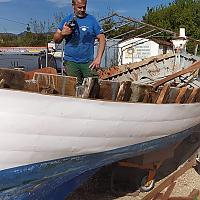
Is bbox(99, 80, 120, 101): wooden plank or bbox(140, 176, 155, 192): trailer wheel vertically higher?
bbox(99, 80, 120, 101): wooden plank

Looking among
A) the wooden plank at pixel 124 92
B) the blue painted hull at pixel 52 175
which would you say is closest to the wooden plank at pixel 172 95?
the blue painted hull at pixel 52 175

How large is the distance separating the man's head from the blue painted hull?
1502 mm

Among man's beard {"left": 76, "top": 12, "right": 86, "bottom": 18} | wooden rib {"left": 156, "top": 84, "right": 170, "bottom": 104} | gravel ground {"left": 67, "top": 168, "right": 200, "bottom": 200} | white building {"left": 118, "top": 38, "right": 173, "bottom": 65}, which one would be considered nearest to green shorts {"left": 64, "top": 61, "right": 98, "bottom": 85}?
man's beard {"left": 76, "top": 12, "right": 86, "bottom": 18}

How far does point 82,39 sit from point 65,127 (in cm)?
148

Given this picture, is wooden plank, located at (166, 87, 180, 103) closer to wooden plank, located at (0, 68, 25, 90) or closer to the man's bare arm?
the man's bare arm

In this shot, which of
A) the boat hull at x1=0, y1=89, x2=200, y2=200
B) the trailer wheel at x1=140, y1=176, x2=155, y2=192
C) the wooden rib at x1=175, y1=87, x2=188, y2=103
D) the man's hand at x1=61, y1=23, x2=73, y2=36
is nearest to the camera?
the boat hull at x1=0, y1=89, x2=200, y2=200

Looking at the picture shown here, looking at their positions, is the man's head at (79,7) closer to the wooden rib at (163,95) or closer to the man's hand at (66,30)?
the man's hand at (66,30)

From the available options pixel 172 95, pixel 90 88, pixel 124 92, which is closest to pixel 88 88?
pixel 90 88

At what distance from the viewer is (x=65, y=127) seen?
3465 millimetres

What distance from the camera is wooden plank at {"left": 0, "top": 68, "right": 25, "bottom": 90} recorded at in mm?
3375

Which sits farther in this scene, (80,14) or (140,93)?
(80,14)

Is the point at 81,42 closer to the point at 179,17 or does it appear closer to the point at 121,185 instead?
the point at 121,185

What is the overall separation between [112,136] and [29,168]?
0.84 m

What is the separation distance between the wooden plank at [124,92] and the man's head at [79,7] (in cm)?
104
